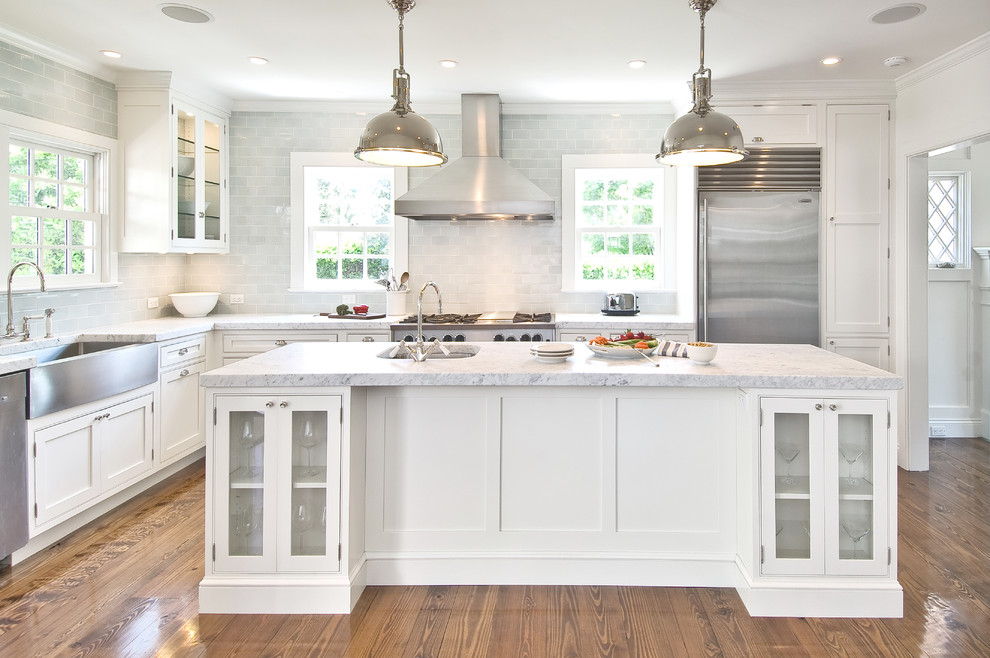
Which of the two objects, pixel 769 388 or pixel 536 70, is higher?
pixel 536 70

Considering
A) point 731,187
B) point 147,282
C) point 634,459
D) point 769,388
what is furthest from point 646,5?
point 147,282

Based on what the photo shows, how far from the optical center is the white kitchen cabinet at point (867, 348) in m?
4.90

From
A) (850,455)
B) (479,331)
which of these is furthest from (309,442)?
(479,331)

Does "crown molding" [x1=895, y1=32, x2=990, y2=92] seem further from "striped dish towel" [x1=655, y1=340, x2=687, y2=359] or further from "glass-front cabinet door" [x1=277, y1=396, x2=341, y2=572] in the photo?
"glass-front cabinet door" [x1=277, y1=396, x2=341, y2=572]

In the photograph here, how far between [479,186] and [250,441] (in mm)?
3062

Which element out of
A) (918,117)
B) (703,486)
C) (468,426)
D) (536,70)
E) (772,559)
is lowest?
(772,559)

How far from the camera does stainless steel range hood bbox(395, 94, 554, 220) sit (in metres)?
5.12

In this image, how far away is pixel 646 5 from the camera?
138 inches

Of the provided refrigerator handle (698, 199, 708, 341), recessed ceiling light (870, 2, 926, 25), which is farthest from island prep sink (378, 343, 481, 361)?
recessed ceiling light (870, 2, 926, 25)

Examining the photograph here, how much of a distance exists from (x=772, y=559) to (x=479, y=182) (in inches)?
137

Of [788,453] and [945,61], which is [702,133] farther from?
[945,61]

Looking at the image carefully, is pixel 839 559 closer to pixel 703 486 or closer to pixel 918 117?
pixel 703 486

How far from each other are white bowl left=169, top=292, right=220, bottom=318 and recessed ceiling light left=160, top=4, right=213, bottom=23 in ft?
7.19

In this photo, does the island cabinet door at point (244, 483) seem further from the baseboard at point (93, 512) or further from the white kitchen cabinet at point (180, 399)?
the white kitchen cabinet at point (180, 399)
